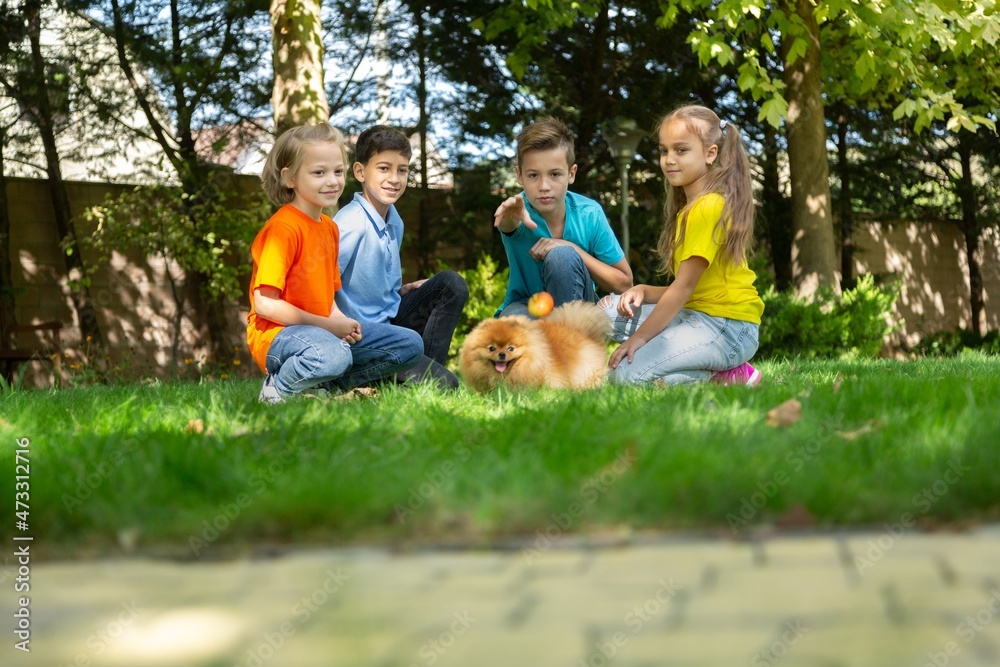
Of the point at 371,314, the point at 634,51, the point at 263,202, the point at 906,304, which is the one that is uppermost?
the point at 634,51

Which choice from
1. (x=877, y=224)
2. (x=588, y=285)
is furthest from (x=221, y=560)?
(x=877, y=224)

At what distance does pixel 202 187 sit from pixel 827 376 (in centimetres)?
816

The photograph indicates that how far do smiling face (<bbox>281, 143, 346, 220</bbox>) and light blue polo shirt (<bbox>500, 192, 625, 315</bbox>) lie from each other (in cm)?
116

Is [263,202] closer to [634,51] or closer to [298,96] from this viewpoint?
[298,96]

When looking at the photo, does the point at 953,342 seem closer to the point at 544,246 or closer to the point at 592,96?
the point at 592,96

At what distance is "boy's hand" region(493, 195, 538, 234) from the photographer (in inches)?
202

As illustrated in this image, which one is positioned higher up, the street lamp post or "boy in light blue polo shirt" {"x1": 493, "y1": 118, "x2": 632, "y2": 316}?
the street lamp post

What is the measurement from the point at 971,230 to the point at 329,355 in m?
15.2

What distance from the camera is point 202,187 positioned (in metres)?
11.3

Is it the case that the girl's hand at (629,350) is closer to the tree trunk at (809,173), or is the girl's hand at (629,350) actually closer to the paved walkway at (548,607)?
the paved walkway at (548,607)

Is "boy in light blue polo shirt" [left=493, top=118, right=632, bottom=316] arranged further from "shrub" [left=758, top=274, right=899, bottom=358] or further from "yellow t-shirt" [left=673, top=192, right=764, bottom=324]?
"shrub" [left=758, top=274, right=899, bottom=358]

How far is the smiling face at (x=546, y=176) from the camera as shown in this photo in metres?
5.29

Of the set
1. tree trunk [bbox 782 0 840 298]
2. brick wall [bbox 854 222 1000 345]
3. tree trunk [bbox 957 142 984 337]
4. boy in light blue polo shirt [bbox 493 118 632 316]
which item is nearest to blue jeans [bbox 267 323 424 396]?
boy in light blue polo shirt [bbox 493 118 632 316]

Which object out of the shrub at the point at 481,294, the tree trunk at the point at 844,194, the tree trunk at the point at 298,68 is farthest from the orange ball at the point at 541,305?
the tree trunk at the point at 844,194
